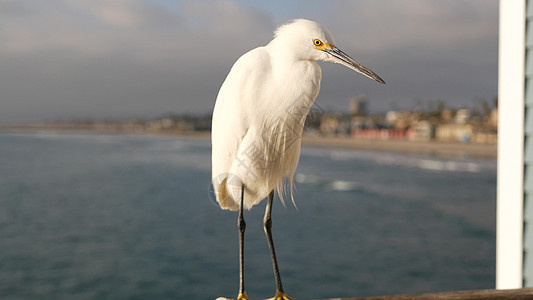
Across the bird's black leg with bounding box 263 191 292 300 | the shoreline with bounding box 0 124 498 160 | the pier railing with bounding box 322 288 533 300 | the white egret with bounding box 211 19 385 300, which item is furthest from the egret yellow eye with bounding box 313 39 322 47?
the shoreline with bounding box 0 124 498 160

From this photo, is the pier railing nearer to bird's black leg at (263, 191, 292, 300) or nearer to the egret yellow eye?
bird's black leg at (263, 191, 292, 300)

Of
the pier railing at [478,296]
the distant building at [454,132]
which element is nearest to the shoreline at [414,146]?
the distant building at [454,132]

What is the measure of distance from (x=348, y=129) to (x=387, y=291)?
41.7m

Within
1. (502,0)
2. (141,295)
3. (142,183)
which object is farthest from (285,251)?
(142,183)

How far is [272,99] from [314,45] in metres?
0.17

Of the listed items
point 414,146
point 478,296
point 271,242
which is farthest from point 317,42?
point 414,146

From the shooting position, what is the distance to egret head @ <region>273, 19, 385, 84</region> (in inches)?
44.0

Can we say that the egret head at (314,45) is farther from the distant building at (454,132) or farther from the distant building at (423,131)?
the distant building at (423,131)

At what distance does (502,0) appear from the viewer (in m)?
1.79

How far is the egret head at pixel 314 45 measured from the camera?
1118 millimetres

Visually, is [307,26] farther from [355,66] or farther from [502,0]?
[502,0]

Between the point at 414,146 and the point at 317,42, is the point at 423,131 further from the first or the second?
the point at 317,42

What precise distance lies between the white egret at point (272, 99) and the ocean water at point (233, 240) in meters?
6.90

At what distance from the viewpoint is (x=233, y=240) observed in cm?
1071
